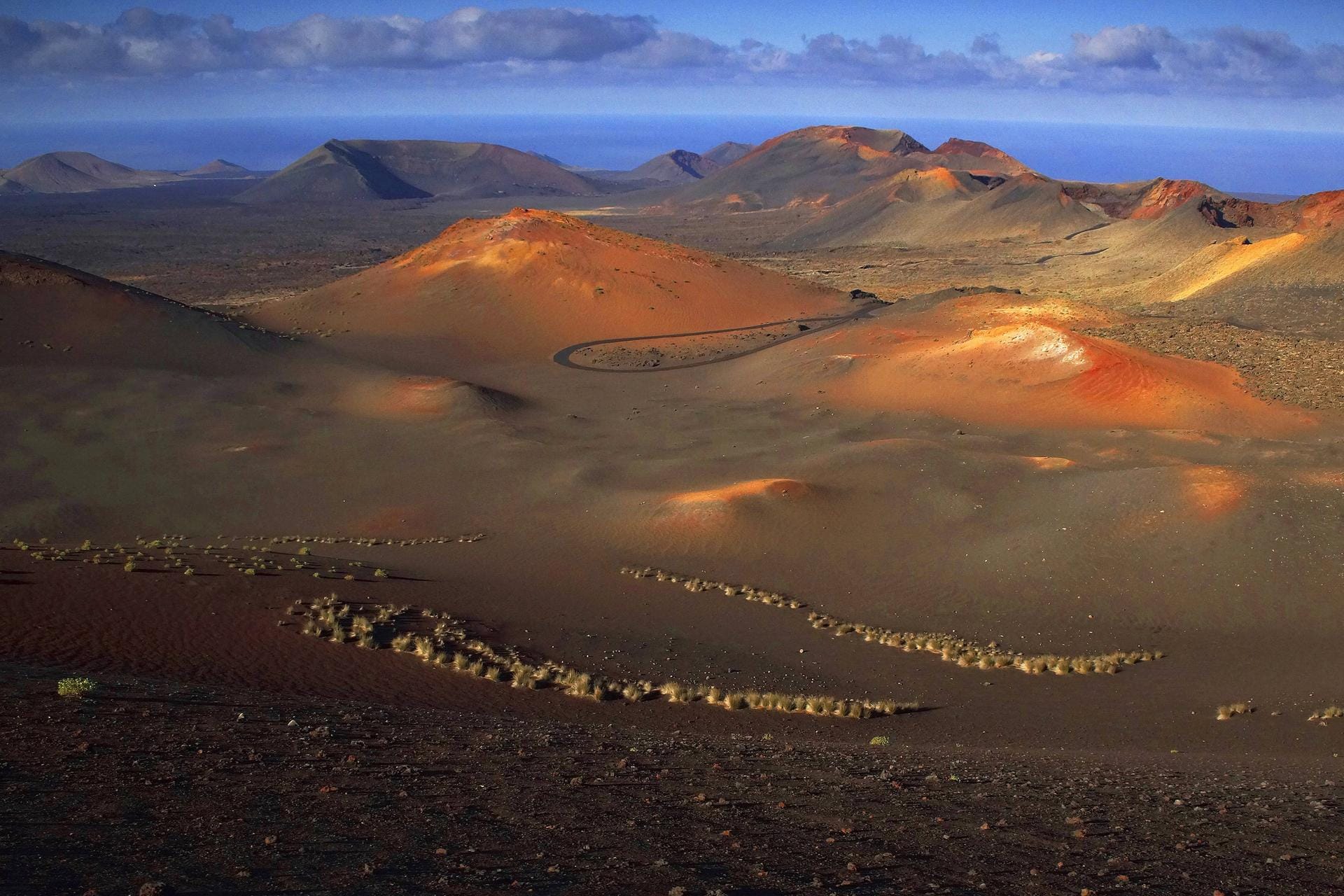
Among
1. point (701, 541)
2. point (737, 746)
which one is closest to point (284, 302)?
point (701, 541)

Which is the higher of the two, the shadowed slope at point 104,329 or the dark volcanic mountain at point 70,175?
the dark volcanic mountain at point 70,175

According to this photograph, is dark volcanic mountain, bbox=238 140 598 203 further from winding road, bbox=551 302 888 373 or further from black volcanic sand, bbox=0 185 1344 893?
black volcanic sand, bbox=0 185 1344 893

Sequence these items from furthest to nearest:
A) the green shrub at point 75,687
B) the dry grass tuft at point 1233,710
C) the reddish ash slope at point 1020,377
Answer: the reddish ash slope at point 1020,377 < the dry grass tuft at point 1233,710 < the green shrub at point 75,687

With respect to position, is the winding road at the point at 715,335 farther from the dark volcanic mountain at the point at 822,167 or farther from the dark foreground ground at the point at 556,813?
the dark volcanic mountain at the point at 822,167

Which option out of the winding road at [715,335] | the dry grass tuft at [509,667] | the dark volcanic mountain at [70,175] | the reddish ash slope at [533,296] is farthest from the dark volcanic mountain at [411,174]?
the dry grass tuft at [509,667]

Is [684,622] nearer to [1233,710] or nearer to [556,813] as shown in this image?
[1233,710]

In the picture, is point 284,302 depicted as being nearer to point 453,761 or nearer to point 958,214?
point 453,761

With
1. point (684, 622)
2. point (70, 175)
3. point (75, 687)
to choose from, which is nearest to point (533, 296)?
point (684, 622)
